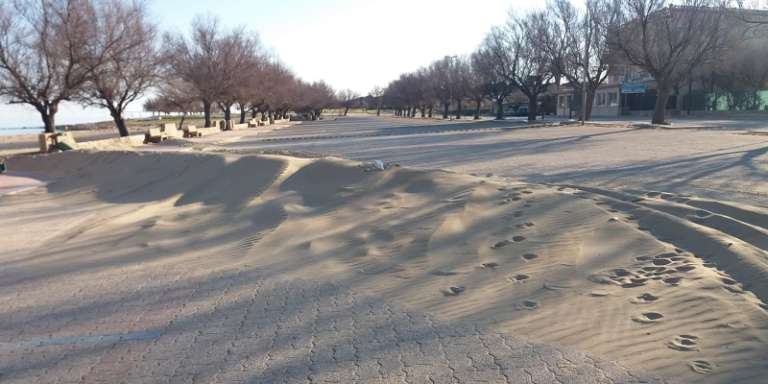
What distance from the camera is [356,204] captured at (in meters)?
8.65

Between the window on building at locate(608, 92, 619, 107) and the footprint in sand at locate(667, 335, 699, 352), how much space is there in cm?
6691

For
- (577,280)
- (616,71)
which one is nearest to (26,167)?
(577,280)

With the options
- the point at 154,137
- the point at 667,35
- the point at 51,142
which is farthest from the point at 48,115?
the point at 667,35

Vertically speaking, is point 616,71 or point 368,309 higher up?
point 616,71

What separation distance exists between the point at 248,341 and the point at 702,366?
2.94 m

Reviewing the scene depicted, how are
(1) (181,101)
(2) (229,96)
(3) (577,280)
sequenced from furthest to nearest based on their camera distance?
(2) (229,96), (1) (181,101), (3) (577,280)

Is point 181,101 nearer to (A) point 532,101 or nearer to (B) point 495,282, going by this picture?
(A) point 532,101

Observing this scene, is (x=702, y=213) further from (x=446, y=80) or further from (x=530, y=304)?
(x=446, y=80)

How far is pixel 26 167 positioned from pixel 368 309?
1751 cm

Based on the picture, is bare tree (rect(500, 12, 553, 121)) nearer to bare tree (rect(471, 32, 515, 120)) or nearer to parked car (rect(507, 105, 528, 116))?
bare tree (rect(471, 32, 515, 120))

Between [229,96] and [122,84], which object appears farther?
[229,96]

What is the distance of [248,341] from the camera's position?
4117 mm

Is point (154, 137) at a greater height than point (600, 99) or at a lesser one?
lesser

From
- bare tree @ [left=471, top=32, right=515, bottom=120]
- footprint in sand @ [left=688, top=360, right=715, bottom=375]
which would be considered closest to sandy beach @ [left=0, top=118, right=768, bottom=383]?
footprint in sand @ [left=688, top=360, right=715, bottom=375]
